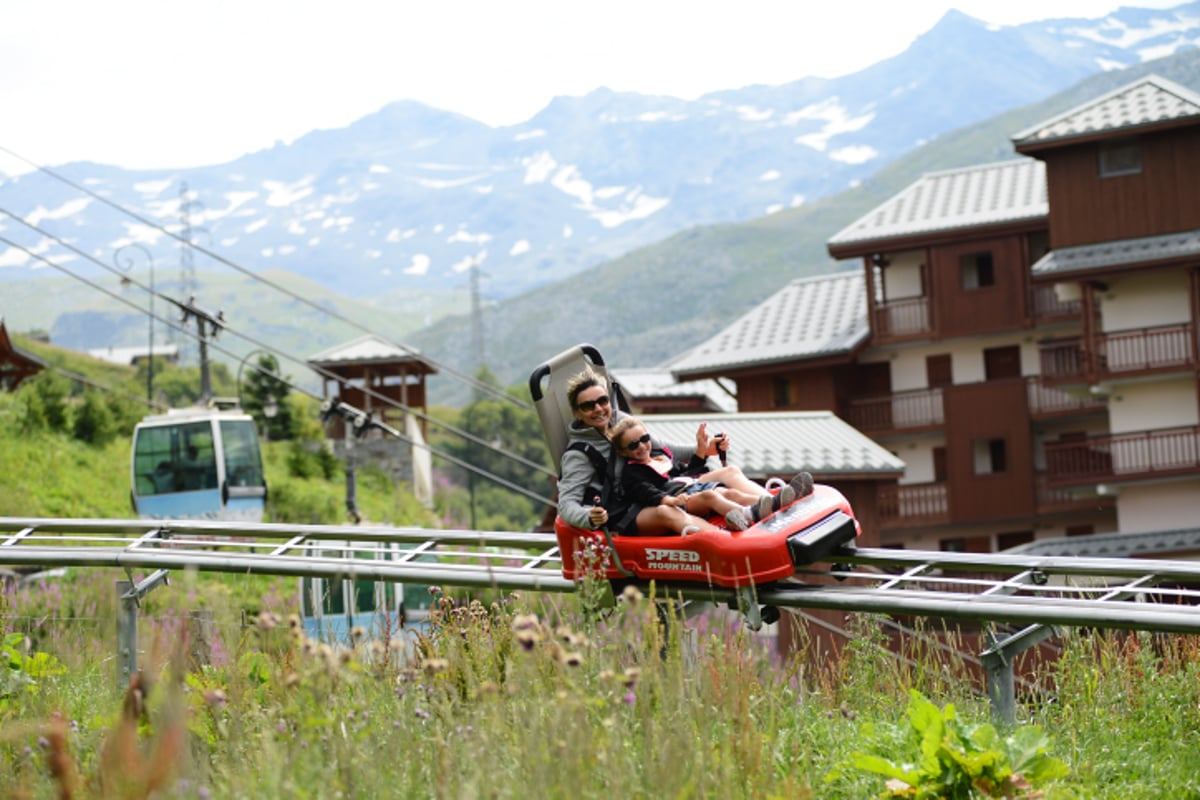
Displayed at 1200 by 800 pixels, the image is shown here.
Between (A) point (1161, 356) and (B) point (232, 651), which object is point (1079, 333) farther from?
(B) point (232, 651)

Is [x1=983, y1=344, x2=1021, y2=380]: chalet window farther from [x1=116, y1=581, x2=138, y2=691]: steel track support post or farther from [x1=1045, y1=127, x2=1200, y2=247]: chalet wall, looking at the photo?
[x1=116, y1=581, x2=138, y2=691]: steel track support post

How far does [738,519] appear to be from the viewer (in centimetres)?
766

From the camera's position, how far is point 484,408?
375ft

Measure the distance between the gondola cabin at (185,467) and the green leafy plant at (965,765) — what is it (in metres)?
31.6

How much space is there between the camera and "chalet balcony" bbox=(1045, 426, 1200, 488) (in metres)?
39.3

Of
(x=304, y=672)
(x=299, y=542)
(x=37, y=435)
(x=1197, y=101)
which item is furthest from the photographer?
(x=37, y=435)

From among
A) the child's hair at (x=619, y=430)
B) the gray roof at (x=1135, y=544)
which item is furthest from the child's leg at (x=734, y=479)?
the gray roof at (x=1135, y=544)

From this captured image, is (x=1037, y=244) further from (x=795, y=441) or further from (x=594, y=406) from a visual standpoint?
(x=594, y=406)

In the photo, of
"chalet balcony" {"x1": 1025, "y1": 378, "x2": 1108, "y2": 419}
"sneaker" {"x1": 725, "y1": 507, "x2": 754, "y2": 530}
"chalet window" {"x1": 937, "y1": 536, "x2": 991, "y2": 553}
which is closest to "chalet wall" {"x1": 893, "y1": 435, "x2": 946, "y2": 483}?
"chalet window" {"x1": 937, "y1": 536, "x2": 991, "y2": 553}

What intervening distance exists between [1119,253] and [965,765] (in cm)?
3621

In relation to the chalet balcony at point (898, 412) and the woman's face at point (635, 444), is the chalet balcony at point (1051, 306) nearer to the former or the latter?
the chalet balcony at point (898, 412)

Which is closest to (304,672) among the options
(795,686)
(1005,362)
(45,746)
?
(45,746)

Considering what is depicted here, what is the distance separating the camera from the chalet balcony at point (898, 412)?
153 ft

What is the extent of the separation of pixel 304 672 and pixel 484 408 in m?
110
